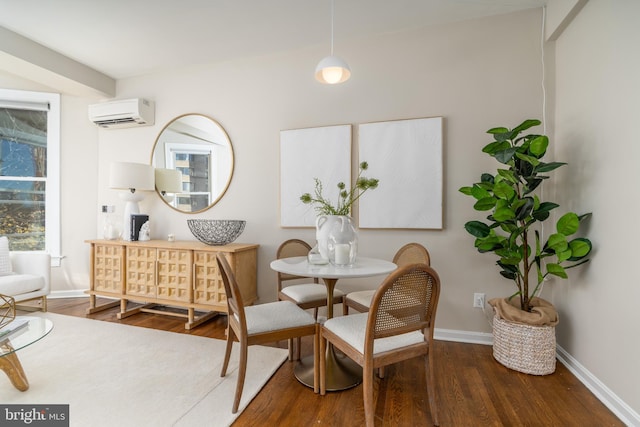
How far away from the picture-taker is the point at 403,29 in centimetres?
267

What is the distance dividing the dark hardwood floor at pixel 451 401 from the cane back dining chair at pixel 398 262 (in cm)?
46

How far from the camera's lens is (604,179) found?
5.95 ft

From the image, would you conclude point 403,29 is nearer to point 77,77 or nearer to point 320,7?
point 320,7

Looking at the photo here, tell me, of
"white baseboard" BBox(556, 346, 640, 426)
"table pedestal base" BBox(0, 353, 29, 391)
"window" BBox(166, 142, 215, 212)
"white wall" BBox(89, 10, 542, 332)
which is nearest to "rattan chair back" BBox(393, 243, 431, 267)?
"white wall" BBox(89, 10, 542, 332)

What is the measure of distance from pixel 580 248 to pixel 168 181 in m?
3.67

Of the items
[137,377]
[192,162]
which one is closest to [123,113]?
[192,162]

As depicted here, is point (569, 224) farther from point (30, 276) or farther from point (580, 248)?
point (30, 276)

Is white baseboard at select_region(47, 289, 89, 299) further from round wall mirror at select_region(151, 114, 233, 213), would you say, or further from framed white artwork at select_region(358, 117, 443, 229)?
framed white artwork at select_region(358, 117, 443, 229)

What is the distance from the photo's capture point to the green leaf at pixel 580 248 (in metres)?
1.82

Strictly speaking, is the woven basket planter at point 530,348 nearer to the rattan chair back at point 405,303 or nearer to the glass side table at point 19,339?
the rattan chair back at point 405,303

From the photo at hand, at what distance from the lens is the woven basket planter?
1979 mm

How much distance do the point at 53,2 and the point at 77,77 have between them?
1.10m

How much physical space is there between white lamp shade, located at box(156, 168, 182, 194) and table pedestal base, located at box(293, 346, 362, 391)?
234 centimetres

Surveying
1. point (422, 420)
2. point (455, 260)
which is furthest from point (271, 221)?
point (422, 420)
